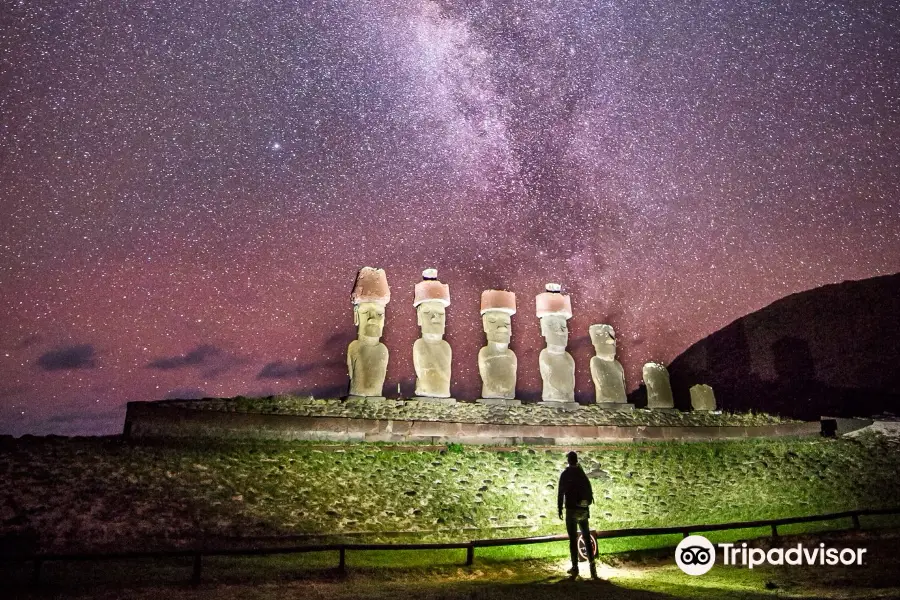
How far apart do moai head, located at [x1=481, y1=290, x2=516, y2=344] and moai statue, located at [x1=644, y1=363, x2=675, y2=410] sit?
6412 mm

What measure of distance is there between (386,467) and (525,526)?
399cm

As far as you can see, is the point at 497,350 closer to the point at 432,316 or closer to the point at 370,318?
the point at 432,316

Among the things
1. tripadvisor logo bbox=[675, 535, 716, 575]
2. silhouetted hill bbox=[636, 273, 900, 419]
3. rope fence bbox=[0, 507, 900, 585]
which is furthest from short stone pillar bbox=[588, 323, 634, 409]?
silhouetted hill bbox=[636, 273, 900, 419]

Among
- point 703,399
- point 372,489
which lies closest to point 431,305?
point 372,489

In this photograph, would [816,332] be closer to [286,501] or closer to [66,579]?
[286,501]

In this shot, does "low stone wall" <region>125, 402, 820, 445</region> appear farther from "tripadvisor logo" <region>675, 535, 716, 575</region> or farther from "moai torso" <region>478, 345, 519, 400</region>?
"tripadvisor logo" <region>675, 535, 716, 575</region>

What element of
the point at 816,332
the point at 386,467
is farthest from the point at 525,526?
the point at 816,332

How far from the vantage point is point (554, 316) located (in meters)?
24.9

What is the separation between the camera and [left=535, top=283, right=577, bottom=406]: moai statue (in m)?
23.7

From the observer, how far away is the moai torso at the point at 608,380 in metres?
24.4

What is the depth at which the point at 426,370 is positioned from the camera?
72.7ft

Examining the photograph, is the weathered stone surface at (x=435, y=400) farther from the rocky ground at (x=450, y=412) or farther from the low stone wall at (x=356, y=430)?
the low stone wall at (x=356, y=430)

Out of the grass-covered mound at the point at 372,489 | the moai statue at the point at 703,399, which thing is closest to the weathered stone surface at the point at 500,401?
the grass-covered mound at the point at 372,489

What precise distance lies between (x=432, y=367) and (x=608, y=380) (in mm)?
7217
